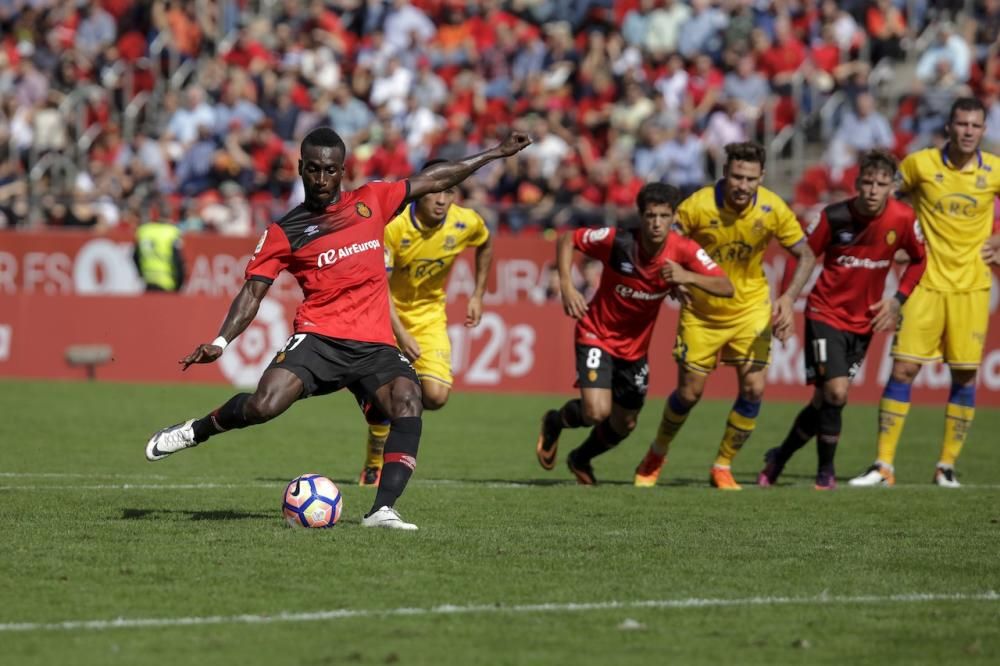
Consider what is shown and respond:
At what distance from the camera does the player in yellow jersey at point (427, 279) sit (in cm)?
1280

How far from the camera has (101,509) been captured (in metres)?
10.6

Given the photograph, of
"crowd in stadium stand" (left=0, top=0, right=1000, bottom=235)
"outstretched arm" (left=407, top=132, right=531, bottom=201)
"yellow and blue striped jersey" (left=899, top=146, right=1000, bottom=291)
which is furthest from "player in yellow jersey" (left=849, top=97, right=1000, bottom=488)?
"crowd in stadium stand" (left=0, top=0, right=1000, bottom=235)

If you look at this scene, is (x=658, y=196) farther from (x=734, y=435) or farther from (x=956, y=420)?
(x=956, y=420)

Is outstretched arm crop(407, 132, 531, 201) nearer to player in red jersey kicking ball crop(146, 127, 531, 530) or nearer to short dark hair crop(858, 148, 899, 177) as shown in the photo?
player in red jersey kicking ball crop(146, 127, 531, 530)

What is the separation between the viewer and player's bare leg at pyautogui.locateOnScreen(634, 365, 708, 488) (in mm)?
13031

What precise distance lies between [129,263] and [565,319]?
674cm

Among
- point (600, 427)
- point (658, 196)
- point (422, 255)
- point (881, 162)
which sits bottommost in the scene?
point (600, 427)

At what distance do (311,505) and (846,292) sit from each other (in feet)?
17.8

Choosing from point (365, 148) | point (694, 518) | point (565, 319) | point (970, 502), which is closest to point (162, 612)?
point (694, 518)

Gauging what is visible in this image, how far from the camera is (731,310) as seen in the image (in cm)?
1305

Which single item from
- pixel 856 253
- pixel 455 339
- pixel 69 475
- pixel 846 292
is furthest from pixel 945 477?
pixel 455 339

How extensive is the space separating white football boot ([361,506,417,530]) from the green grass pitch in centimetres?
13

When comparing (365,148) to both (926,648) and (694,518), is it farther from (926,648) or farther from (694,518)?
(926,648)

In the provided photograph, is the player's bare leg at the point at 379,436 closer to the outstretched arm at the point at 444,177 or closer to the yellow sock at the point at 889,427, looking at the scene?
the outstretched arm at the point at 444,177
